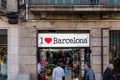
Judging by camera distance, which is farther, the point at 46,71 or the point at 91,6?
the point at 46,71

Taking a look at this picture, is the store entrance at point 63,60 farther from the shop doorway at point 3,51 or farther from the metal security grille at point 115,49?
the shop doorway at point 3,51

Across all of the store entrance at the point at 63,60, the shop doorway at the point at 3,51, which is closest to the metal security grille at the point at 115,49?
the store entrance at the point at 63,60

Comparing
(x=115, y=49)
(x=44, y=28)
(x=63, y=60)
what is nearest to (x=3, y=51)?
(x=44, y=28)

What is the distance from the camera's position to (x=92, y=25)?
1834cm

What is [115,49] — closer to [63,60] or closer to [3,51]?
[63,60]

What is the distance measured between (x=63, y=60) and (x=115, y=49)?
99.6 inches

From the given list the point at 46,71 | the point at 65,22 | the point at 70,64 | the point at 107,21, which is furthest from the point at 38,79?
the point at 107,21

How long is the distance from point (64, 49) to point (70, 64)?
788 mm

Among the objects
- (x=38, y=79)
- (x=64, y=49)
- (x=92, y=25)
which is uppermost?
(x=92, y=25)

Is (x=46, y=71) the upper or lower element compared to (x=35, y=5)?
lower

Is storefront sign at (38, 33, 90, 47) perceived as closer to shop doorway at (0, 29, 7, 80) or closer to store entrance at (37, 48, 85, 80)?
store entrance at (37, 48, 85, 80)

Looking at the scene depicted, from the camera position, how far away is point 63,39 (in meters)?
18.5

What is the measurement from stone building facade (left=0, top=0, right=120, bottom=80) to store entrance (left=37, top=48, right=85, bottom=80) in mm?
576

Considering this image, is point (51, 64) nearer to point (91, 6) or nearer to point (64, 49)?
point (64, 49)
